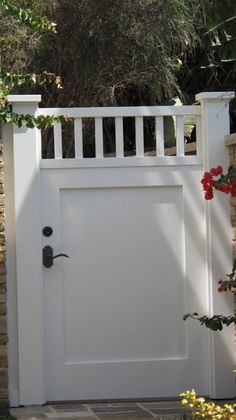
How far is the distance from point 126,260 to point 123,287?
0.20 m

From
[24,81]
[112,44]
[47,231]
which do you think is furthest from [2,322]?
[112,44]

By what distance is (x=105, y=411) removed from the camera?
5891 millimetres

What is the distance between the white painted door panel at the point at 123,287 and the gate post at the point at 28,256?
10 cm

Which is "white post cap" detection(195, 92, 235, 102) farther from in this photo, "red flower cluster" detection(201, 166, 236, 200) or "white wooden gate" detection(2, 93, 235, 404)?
"red flower cluster" detection(201, 166, 236, 200)

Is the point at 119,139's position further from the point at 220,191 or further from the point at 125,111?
the point at 220,191

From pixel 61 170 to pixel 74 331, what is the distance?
1.20 meters

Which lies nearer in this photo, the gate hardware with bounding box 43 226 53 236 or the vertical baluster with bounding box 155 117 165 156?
the gate hardware with bounding box 43 226 53 236

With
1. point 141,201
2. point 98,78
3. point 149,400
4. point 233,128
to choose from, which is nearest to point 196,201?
point 141,201

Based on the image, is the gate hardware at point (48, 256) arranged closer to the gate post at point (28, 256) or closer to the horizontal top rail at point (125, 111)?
the gate post at point (28, 256)

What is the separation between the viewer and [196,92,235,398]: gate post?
20.4 ft

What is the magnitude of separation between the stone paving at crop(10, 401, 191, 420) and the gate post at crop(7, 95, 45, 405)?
7.1 inches

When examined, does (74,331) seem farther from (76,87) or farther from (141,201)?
(76,87)

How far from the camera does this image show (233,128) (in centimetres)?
1202

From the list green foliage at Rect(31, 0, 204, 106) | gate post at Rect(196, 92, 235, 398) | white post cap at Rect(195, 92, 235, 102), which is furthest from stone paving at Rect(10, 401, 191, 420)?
green foliage at Rect(31, 0, 204, 106)
